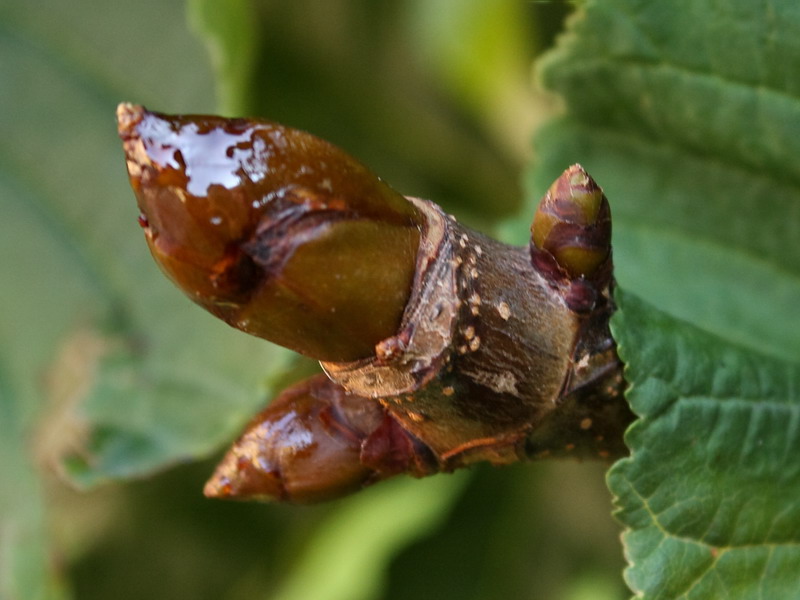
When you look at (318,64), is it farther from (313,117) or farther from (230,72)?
(230,72)

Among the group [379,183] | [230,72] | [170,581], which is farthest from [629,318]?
[170,581]

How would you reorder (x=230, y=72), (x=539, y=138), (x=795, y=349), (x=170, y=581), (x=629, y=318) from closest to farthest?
(x=629, y=318), (x=795, y=349), (x=539, y=138), (x=230, y=72), (x=170, y=581)

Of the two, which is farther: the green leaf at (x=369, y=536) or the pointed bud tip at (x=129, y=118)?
the green leaf at (x=369, y=536)

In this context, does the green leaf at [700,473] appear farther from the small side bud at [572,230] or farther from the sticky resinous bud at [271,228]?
the sticky resinous bud at [271,228]

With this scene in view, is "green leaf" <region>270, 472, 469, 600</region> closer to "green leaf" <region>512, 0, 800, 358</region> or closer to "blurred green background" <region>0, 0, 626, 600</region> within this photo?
"blurred green background" <region>0, 0, 626, 600</region>

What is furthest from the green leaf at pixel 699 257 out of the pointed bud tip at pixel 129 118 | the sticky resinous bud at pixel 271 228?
the pointed bud tip at pixel 129 118

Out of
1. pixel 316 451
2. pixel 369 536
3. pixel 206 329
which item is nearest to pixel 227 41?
pixel 206 329

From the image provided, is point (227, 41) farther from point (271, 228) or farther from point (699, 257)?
point (271, 228)
